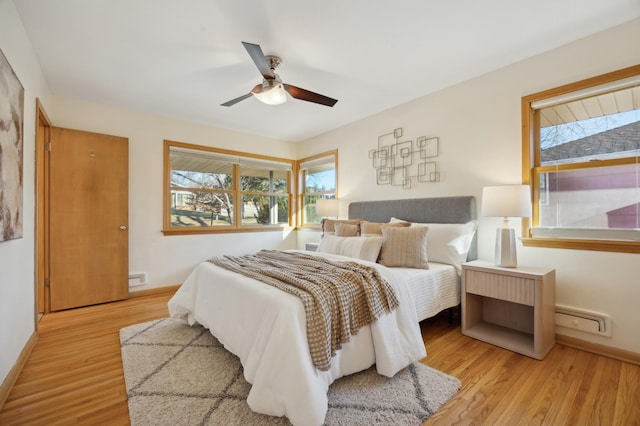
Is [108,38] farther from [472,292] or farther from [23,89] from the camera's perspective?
[472,292]

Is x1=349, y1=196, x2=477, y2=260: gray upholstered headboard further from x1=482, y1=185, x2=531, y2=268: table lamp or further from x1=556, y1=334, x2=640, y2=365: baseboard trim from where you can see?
x1=556, y1=334, x2=640, y2=365: baseboard trim


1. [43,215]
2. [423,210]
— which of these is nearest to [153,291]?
[43,215]

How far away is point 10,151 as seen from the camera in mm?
1750

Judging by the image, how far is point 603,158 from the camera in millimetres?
2209

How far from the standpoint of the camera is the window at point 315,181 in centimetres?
470

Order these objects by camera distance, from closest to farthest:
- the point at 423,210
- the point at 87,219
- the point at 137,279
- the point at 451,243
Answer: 1. the point at 451,243
2. the point at 423,210
3. the point at 87,219
4. the point at 137,279

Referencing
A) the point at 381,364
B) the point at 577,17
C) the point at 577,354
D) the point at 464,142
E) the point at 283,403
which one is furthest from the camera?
the point at 464,142

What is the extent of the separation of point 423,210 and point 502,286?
1.16 m

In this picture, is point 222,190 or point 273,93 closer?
point 273,93

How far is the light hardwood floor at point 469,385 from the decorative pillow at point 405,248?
65 centimetres

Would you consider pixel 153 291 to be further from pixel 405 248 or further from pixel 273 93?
pixel 405 248

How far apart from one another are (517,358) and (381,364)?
1.11 m

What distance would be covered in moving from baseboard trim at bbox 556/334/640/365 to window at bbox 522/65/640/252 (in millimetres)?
735

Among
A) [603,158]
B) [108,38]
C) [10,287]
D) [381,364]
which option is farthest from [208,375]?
[603,158]
